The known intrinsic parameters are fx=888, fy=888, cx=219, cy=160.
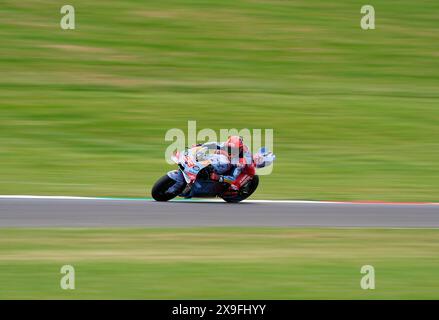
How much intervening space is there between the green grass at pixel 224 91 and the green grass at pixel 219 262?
130 inches

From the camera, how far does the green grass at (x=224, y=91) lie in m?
17.3

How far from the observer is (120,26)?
2720 centimetres

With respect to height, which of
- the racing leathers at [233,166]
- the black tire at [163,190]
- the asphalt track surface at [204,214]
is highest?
the racing leathers at [233,166]

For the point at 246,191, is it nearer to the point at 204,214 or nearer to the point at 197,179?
the point at 197,179

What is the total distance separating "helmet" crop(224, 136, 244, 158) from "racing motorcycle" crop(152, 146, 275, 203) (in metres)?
0.28

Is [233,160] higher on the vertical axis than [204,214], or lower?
higher

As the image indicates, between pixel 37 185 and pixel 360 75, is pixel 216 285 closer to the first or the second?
pixel 37 185

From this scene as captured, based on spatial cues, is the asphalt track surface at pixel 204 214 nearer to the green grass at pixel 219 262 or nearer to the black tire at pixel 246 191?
the black tire at pixel 246 191

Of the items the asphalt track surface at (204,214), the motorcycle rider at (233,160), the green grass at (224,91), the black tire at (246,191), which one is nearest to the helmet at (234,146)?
the motorcycle rider at (233,160)

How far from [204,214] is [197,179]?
0.82 metres

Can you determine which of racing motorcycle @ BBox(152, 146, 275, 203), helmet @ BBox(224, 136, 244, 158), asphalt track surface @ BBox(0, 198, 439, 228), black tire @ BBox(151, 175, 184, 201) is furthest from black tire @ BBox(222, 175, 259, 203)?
black tire @ BBox(151, 175, 184, 201)

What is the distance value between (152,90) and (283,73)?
4.01 metres

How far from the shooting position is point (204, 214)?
1359 cm

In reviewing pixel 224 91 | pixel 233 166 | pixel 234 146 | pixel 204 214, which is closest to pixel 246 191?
pixel 233 166
